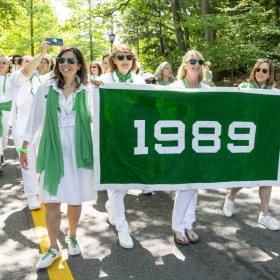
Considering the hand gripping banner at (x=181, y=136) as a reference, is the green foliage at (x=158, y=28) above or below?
above

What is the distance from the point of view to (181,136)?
388 cm

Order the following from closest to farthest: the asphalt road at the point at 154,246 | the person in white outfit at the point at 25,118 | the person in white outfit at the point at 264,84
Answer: the asphalt road at the point at 154,246 < the person in white outfit at the point at 264,84 < the person in white outfit at the point at 25,118

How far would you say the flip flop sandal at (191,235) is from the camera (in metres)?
3.94

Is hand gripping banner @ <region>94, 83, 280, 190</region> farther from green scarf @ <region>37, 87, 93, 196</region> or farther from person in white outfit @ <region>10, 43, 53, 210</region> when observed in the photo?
person in white outfit @ <region>10, 43, 53, 210</region>

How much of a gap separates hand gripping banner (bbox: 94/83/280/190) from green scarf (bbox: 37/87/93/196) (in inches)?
10.1

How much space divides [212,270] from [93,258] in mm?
1137

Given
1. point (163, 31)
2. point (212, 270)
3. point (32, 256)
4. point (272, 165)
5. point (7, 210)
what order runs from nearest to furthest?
1. point (212, 270)
2. point (32, 256)
3. point (272, 165)
4. point (7, 210)
5. point (163, 31)

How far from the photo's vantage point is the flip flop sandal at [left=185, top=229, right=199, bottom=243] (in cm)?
394

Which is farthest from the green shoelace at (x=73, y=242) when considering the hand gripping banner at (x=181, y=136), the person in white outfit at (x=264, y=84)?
the person in white outfit at (x=264, y=84)

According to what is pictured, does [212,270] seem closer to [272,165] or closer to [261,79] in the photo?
[272,165]

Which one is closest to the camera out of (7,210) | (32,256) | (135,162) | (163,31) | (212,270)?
(212,270)

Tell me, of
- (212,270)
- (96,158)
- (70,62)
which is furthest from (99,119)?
(212,270)

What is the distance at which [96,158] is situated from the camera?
3.63 metres

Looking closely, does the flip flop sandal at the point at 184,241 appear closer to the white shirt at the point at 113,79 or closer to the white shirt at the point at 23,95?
the white shirt at the point at 113,79
